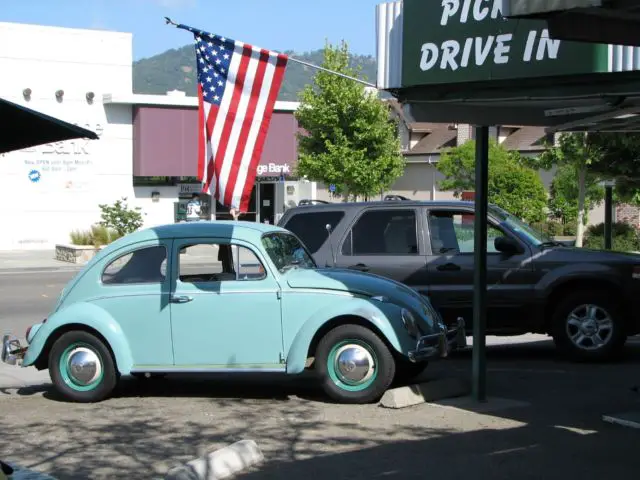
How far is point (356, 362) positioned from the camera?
831 cm

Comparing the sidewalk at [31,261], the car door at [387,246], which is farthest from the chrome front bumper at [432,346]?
the sidewalk at [31,261]

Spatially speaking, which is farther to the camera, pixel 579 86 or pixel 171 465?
pixel 579 86

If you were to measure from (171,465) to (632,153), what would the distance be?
12.4 meters

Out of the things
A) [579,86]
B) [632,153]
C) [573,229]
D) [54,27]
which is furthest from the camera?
[573,229]

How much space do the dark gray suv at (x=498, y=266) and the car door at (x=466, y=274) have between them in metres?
0.01

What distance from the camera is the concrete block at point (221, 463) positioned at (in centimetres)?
586

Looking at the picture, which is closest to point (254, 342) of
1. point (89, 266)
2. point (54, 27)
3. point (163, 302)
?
point (163, 302)

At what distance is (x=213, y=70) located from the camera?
9.96 meters

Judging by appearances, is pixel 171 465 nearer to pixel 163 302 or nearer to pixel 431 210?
pixel 163 302

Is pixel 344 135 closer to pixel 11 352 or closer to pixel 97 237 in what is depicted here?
pixel 97 237

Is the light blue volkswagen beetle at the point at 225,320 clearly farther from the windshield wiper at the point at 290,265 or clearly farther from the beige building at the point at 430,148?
the beige building at the point at 430,148

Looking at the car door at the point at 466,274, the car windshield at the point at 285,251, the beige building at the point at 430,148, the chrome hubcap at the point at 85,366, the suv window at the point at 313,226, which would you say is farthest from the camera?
the beige building at the point at 430,148

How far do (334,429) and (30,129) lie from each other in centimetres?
390

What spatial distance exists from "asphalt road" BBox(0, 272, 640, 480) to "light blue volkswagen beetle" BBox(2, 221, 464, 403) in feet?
1.22
